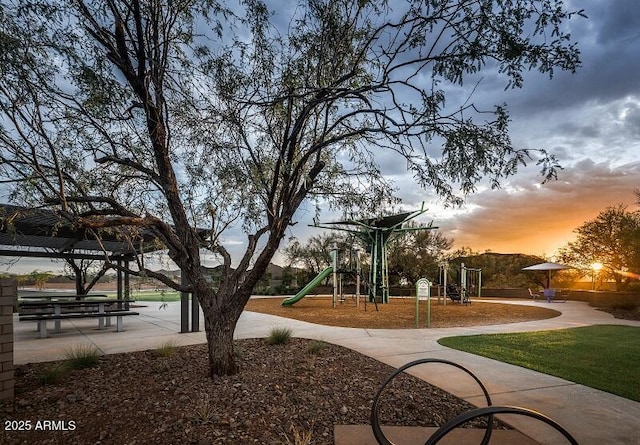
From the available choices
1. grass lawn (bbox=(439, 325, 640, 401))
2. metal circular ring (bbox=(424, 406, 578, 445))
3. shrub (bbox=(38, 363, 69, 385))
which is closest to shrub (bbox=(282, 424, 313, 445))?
metal circular ring (bbox=(424, 406, 578, 445))

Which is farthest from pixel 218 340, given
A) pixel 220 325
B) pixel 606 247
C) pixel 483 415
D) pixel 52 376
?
pixel 606 247

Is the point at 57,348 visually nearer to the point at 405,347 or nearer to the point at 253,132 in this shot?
the point at 253,132

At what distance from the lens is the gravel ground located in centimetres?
351

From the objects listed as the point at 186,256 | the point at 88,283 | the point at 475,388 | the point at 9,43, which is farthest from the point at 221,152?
the point at 88,283

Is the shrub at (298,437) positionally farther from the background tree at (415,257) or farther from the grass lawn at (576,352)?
the background tree at (415,257)

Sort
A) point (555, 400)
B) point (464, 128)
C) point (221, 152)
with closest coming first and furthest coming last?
1. point (464, 128)
2. point (555, 400)
3. point (221, 152)

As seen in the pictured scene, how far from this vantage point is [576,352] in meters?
6.99

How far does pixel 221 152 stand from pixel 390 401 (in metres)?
4.01

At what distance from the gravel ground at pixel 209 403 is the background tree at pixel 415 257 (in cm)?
2414

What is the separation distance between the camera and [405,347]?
6.98 meters

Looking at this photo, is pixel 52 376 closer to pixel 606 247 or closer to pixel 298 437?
pixel 298 437

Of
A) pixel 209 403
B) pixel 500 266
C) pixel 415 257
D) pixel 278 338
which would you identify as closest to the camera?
pixel 209 403

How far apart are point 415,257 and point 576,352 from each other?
22.3 meters

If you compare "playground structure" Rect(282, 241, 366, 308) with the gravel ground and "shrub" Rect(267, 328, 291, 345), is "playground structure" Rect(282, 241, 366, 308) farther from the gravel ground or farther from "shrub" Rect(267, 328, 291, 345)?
the gravel ground
